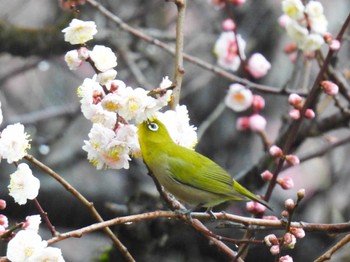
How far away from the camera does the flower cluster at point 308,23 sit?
3143mm

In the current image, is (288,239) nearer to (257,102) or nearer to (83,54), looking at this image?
(83,54)

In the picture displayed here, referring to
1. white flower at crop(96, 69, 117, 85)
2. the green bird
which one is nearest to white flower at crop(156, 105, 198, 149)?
the green bird

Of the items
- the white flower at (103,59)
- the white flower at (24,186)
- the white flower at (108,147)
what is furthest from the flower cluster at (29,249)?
the white flower at (103,59)

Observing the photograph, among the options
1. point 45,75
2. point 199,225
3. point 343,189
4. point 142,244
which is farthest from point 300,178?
point 199,225

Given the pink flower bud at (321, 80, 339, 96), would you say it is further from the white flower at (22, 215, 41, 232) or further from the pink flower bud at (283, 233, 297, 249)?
the white flower at (22, 215, 41, 232)

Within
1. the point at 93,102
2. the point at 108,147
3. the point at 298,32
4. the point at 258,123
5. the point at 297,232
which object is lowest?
the point at 258,123

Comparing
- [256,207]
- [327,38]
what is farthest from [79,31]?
[327,38]

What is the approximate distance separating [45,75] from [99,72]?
16.5ft

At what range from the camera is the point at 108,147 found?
2000mm

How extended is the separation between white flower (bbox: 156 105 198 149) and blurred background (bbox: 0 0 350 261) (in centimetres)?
119

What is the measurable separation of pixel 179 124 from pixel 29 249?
64 cm

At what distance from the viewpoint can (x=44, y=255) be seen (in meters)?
1.79

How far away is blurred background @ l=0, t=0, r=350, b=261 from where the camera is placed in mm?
3871

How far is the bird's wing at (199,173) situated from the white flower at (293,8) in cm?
97
